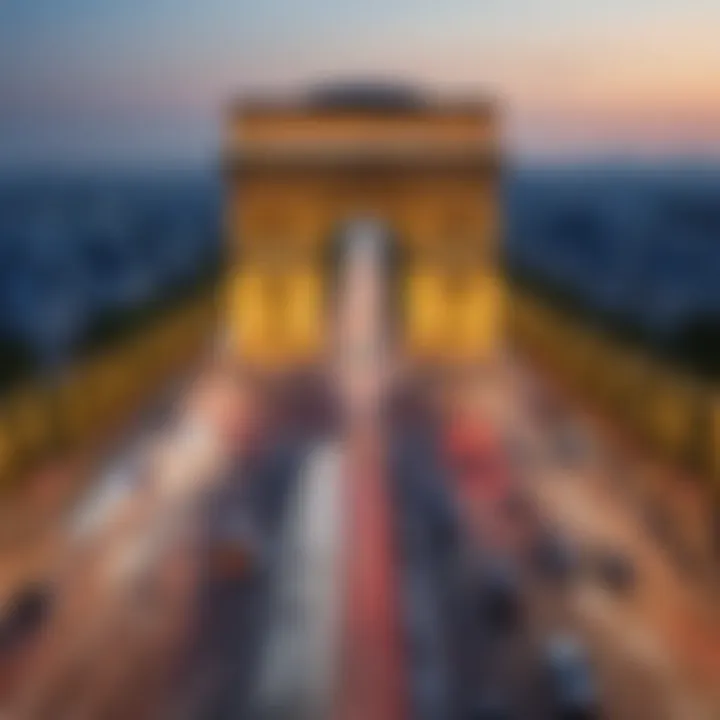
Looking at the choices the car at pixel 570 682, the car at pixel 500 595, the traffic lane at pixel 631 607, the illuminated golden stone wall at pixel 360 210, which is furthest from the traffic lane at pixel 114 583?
the illuminated golden stone wall at pixel 360 210

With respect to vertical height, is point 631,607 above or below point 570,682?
below

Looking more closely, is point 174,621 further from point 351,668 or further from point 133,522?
point 133,522

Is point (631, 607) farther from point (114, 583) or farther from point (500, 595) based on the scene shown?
point (114, 583)

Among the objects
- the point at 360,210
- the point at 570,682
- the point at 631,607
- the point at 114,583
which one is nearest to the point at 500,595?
the point at 631,607

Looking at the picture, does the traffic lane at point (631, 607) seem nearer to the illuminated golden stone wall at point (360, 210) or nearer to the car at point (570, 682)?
the car at point (570, 682)

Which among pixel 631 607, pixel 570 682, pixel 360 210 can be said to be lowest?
pixel 631 607

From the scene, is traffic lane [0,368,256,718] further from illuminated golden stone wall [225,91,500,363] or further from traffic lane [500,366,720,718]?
illuminated golden stone wall [225,91,500,363]

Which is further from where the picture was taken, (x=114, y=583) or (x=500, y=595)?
(x=114, y=583)
